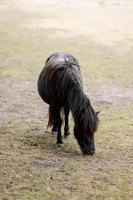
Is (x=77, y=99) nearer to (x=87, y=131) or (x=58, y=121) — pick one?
(x=87, y=131)

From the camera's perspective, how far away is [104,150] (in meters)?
8.19

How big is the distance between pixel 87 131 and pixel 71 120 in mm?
2423

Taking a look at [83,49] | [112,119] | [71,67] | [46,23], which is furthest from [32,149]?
[46,23]

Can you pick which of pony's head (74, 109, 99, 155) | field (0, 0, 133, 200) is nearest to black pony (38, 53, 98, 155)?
pony's head (74, 109, 99, 155)

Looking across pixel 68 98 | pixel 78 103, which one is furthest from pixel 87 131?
pixel 68 98

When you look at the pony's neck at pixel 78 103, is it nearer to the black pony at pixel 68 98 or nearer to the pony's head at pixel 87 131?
the black pony at pixel 68 98

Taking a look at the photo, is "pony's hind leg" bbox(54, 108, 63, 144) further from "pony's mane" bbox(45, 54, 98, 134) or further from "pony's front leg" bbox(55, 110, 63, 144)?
"pony's mane" bbox(45, 54, 98, 134)

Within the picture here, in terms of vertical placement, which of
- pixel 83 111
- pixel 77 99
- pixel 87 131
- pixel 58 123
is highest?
pixel 77 99

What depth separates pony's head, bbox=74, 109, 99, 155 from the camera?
24.6ft

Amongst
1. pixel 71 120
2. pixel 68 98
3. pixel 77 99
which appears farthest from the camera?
pixel 71 120

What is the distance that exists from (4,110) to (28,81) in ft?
10.3

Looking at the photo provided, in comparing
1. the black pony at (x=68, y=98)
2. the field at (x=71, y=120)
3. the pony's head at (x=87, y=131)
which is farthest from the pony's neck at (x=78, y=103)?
the field at (x=71, y=120)

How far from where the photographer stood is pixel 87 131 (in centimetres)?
760

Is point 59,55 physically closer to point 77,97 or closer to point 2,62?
point 77,97
